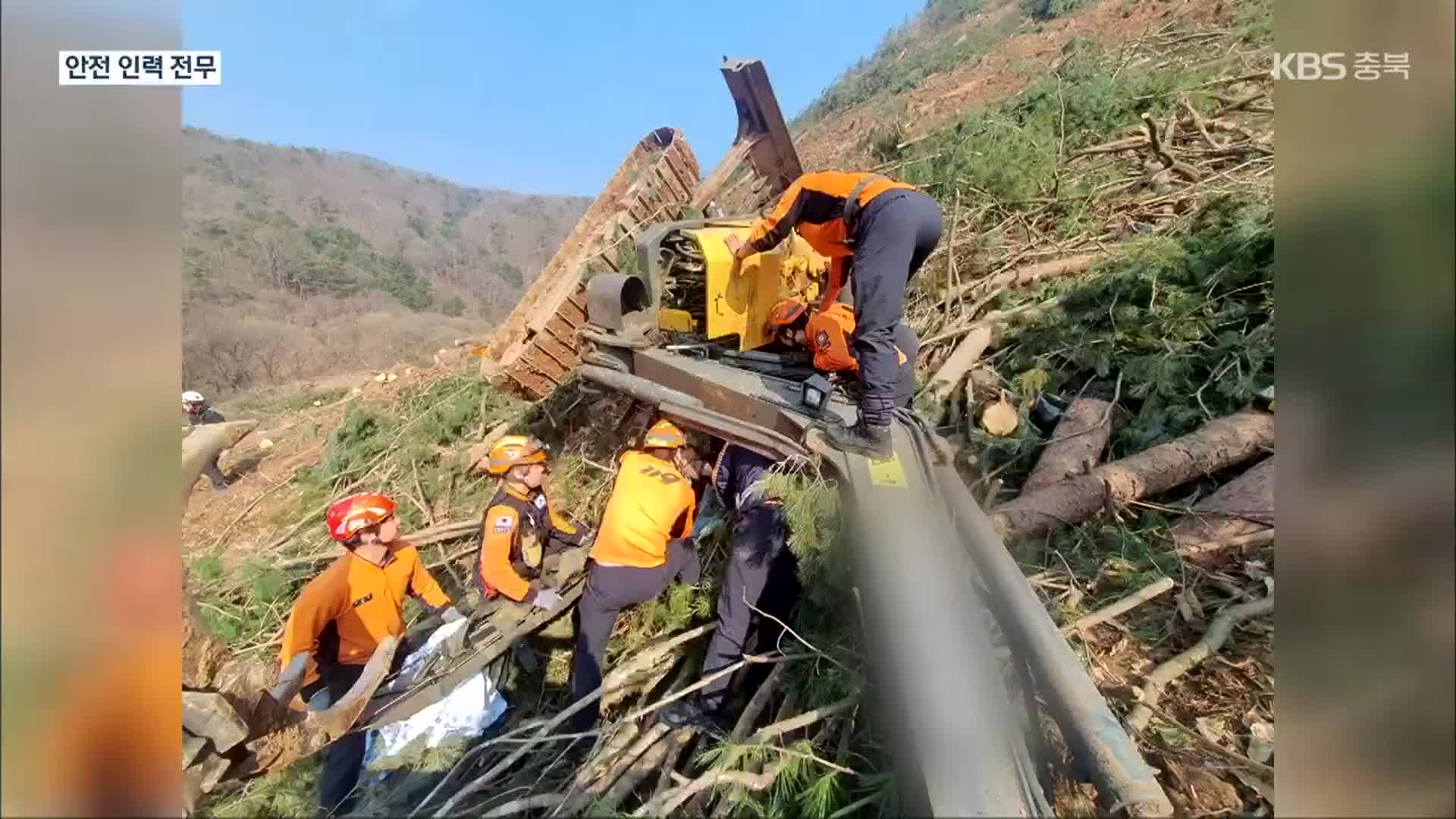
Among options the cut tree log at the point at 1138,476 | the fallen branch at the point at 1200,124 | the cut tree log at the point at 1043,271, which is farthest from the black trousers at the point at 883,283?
the fallen branch at the point at 1200,124

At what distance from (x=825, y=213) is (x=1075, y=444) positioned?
1.96m

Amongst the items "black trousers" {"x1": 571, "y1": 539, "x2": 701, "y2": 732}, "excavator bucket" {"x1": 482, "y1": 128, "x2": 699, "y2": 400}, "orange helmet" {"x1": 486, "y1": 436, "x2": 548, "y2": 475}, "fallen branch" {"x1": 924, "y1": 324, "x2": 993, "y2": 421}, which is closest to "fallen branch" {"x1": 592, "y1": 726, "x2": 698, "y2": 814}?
"black trousers" {"x1": 571, "y1": 539, "x2": 701, "y2": 732}

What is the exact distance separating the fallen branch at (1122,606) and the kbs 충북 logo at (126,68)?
3.15 metres

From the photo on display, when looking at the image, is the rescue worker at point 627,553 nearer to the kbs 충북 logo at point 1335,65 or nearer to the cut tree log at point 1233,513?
the cut tree log at point 1233,513

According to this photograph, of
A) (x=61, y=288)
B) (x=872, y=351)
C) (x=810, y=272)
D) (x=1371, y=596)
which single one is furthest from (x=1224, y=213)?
(x=61, y=288)

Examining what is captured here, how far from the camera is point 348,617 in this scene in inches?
153

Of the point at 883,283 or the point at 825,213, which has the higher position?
the point at 825,213

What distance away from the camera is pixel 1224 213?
17.0 feet

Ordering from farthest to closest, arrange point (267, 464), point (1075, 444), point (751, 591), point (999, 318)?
point (267, 464)
point (999, 318)
point (1075, 444)
point (751, 591)

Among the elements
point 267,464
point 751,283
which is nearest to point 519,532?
point 751,283

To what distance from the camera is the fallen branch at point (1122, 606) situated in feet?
9.14

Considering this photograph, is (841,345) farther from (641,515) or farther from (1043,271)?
(1043,271)

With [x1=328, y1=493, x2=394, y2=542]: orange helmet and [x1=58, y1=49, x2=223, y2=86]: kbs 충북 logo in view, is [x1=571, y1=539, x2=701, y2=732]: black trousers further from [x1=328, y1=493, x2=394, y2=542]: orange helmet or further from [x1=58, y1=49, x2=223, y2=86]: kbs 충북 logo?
[x1=58, y1=49, x2=223, y2=86]: kbs 충북 logo

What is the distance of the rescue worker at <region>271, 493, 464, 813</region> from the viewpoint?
3.69m
